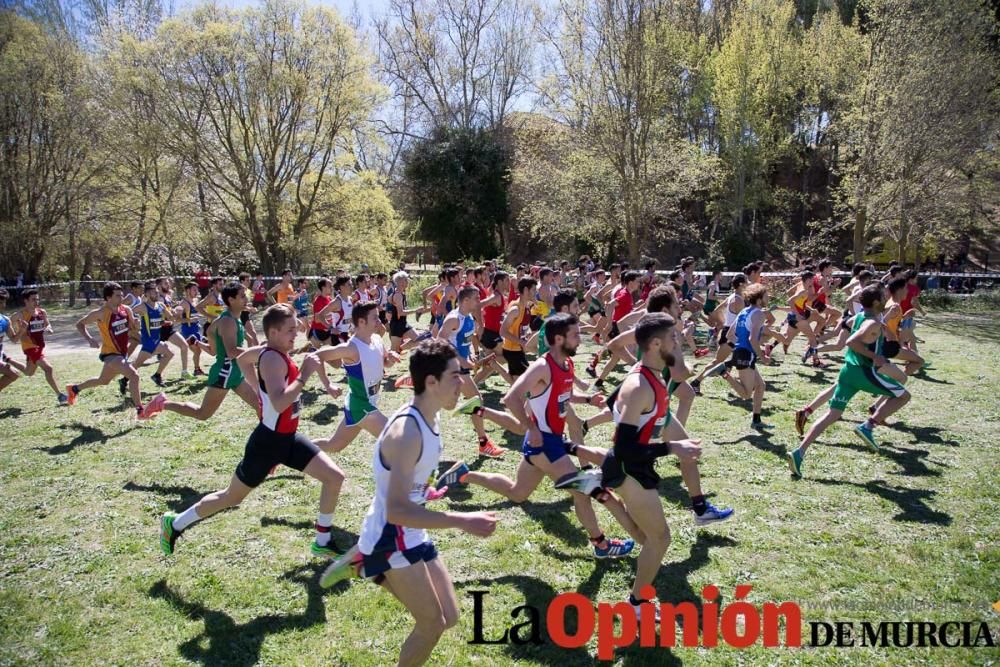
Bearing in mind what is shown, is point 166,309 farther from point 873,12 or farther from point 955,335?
point 873,12

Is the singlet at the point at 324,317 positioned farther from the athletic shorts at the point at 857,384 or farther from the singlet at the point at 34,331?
the athletic shorts at the point at 857,384

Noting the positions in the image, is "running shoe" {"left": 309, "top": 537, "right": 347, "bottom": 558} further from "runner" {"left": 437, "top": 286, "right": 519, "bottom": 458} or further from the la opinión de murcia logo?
"runner" {"left": 437, "top": 286, "right": 519, "bottom": 458}


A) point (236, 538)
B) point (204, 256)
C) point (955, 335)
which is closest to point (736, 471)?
point (236, 538)

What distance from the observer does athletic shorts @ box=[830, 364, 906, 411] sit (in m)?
7.33

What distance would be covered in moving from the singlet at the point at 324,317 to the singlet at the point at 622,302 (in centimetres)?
560

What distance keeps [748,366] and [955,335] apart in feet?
42.2

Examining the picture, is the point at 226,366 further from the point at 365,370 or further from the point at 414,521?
the point at 414,521

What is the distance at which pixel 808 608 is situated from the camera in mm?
4688

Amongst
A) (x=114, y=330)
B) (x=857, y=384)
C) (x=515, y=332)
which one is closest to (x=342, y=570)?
(x=515, y=332)

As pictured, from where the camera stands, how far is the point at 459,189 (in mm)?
38156

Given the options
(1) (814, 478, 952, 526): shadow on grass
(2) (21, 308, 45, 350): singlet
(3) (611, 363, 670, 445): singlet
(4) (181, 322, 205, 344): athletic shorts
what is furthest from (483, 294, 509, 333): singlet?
(2) (21, 308, 45, 350): singlet

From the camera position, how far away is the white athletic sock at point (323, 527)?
17.8 ft

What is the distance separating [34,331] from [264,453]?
866cm

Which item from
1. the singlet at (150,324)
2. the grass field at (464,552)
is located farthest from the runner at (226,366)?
the singlet at (150,324)
